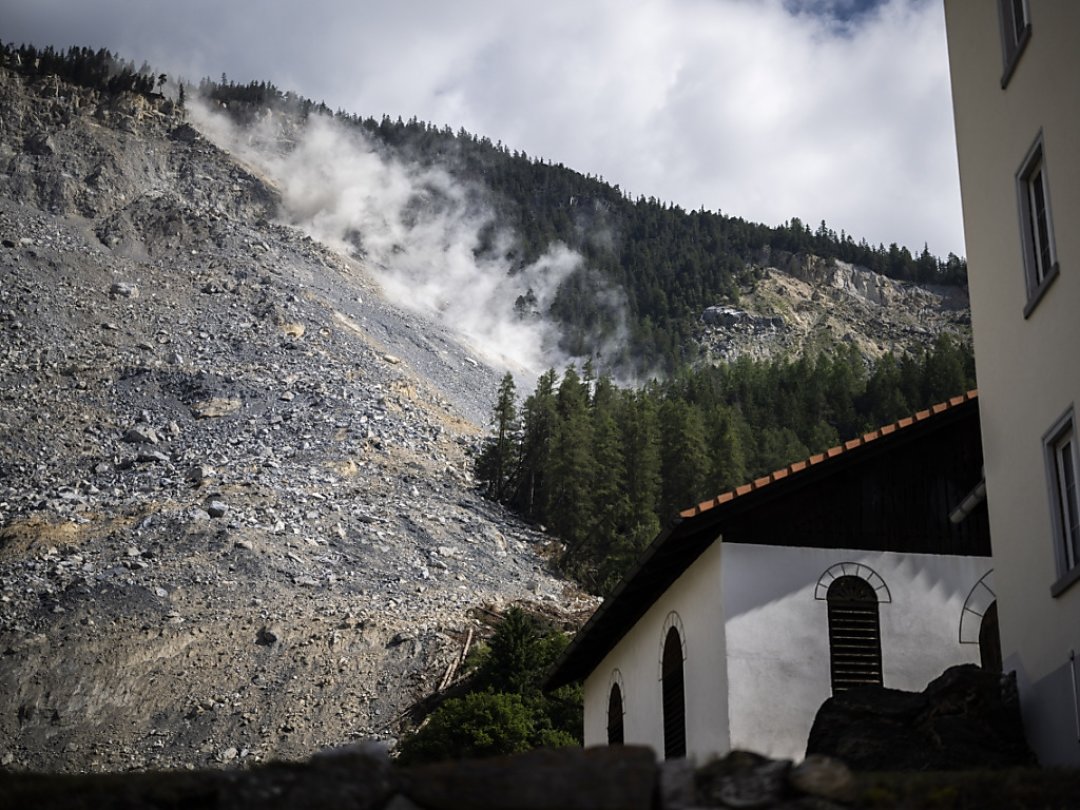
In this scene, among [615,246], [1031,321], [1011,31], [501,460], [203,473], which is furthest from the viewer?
[615,246]

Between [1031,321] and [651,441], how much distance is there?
6916 cm

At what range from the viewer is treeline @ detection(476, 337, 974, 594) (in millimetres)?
78250

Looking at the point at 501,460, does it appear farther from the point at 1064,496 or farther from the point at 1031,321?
the point at 1064,496

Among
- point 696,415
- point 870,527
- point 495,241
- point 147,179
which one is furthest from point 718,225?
point 870,527

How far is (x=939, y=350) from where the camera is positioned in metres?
103

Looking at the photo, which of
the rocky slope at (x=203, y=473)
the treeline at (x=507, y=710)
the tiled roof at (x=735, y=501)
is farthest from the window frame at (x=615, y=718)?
the rocky slope at (x=203, y=473)

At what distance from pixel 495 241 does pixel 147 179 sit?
53975mm

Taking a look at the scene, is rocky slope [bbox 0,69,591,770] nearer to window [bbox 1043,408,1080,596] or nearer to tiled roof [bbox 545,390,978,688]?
tiled roof [bbox 545,390,978,688]

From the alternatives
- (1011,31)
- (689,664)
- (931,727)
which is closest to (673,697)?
(689,664)

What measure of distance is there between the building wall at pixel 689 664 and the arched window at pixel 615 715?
24 centimetres

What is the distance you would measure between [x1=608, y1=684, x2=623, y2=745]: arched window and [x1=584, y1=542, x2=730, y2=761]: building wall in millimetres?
244

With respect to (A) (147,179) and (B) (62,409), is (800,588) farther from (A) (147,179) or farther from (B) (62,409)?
(A) (147,179)

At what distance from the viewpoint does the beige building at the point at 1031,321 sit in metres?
12.3

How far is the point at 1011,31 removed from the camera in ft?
46.9
